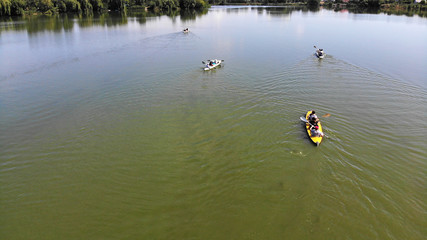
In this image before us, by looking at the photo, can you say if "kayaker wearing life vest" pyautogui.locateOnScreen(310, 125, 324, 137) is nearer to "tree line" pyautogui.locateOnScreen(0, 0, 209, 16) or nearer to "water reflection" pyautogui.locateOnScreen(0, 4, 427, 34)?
"water reflection" pyautogui.locateOnScreen(0, 4, 427, 34)

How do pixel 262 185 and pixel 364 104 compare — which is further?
pixel 364 104

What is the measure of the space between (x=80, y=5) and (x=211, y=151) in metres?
88.3

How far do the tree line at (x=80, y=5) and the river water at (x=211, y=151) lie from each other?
A: 5727 centimetres

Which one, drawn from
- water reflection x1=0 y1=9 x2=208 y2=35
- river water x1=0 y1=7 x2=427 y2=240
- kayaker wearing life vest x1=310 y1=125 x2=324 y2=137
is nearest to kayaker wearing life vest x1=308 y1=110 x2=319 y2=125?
kayaker wearing life vest x1=310 y1=125 x2=324 y2=137

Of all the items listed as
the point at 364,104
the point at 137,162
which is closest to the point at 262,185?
the point at 137,162

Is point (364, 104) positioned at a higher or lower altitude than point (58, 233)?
higher

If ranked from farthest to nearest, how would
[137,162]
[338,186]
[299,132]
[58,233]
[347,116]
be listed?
[347,116] < [299,132] < [137,162] < [338,186] < [58,233]

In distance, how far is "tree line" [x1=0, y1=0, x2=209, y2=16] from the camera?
225 feet

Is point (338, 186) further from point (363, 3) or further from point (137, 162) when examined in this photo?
point (363, 3)

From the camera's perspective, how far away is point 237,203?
33.6 ft

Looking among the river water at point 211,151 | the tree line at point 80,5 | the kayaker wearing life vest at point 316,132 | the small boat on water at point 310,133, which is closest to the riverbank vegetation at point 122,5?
the tree line at point 80,5

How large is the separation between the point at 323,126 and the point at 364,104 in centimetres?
529

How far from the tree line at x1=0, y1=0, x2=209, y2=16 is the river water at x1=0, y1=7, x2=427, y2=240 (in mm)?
57267

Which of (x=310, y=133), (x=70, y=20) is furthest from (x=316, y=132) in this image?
(x=70, y=20)
